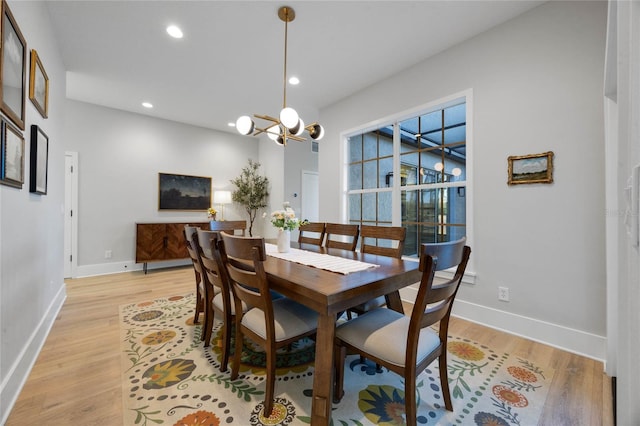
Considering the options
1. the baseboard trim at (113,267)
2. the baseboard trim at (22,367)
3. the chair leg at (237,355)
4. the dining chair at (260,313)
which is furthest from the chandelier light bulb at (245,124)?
the baseboard trim at (113,267)

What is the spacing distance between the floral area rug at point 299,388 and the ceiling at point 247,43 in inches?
113

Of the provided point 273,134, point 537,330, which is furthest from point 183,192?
point 537,330

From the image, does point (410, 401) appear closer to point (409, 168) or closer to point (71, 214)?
point (409, 168)

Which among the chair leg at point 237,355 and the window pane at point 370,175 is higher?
the window pane at point 370,175

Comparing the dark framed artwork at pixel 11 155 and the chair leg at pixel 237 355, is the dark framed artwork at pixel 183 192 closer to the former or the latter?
the dark framed artwork at pixel 11 155

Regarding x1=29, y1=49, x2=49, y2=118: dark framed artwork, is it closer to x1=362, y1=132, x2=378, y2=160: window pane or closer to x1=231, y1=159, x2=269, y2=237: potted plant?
x1=362, y1=132, x2=378, y2=160: window pane

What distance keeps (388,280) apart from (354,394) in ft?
2.49

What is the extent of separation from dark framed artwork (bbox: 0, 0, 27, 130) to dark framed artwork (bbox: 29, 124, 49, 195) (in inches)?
12.3

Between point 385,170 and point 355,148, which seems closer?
point 385,170

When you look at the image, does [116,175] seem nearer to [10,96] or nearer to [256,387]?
[10,96]

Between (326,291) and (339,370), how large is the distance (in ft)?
2.03

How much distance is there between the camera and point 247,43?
275cm

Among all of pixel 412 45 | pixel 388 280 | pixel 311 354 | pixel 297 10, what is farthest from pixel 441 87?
pixel 311 354

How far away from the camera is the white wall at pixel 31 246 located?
4.92 ft
